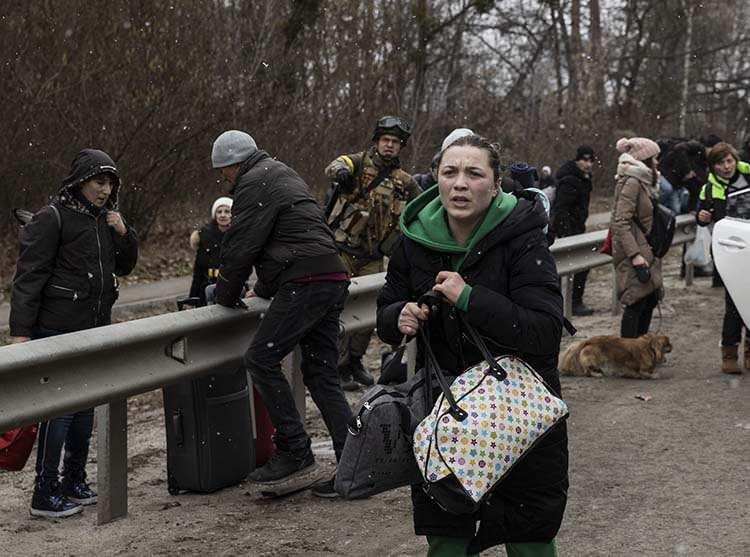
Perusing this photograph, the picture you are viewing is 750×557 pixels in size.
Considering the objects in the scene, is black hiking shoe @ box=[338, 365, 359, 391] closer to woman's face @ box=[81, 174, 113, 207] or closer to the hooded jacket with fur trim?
the hooded jacket with fur trim

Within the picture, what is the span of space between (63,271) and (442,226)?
282 cm

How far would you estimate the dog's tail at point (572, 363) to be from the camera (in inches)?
384

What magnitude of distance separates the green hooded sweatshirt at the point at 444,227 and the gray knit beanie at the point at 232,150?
94.4 inches

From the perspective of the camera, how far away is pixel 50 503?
635cm

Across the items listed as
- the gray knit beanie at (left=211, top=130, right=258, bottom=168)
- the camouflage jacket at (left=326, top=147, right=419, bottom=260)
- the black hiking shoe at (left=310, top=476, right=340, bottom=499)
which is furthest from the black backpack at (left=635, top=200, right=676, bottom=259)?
the black hiking shoe at (left=310, top=476, right=340, bottom=499)

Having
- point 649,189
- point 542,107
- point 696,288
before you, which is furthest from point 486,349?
point 542,107

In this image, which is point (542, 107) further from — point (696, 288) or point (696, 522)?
point (696, 522)

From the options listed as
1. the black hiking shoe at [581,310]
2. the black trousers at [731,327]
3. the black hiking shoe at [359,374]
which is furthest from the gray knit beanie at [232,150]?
the black hiking shoe at [581,310]

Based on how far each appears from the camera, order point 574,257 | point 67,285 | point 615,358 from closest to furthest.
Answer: point 67,285 → point 615,358 → point 574,257

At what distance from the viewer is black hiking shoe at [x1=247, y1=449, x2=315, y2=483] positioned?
21.5 ft

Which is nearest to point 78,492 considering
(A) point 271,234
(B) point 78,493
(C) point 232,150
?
(B) point 78,493

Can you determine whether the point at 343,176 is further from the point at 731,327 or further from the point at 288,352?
the point at 731,327

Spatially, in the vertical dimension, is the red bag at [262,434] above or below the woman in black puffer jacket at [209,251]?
below

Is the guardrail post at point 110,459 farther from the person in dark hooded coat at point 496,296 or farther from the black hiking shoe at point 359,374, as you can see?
the black hiking shoe at point 359,374
